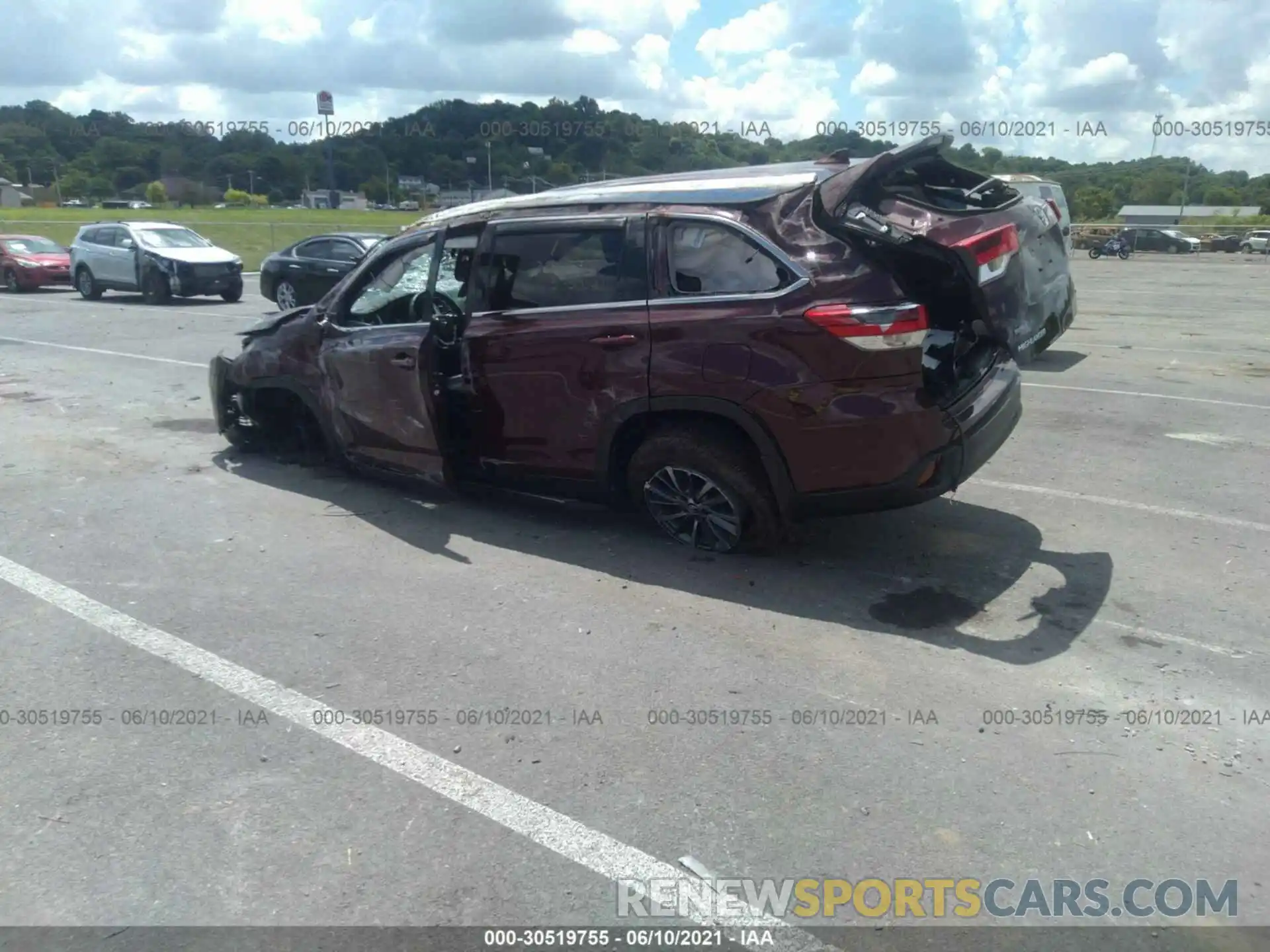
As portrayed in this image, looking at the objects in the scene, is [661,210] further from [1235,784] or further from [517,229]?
[1235,784]

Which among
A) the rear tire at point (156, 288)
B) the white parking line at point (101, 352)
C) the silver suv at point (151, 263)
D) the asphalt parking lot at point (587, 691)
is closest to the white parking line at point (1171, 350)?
the asphalt parking lot at point (587, 691)

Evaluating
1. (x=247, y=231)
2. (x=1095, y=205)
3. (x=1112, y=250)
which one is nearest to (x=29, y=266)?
(x=247, y=231)

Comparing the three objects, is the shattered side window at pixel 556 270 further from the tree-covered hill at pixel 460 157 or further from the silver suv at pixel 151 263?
the silver suv at pixel 151 263

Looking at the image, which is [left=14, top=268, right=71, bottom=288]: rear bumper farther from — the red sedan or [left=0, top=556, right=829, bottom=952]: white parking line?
[left=0, top=556, right=829, bottom=952]: white parking line

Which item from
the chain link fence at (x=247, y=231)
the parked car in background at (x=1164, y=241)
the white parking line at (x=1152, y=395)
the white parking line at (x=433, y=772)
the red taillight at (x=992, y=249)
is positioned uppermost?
the chain link fence at (x=247, y=231)

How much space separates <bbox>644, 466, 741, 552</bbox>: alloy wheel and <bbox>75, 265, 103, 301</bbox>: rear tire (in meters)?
19.3

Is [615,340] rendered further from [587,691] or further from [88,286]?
[88,286]

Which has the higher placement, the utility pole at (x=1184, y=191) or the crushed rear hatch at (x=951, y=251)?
the utility pole at (x=1184, y=191)

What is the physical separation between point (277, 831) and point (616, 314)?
10.3 ft

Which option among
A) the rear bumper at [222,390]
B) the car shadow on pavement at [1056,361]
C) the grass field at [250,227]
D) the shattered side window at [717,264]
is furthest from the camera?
the grass field at [250,227]

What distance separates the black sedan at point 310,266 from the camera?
1678 cm

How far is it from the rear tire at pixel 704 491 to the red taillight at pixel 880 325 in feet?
2.96

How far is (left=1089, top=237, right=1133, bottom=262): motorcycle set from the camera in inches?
1645

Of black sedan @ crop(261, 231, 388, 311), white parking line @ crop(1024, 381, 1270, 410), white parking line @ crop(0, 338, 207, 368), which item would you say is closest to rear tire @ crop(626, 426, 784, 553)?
white parking line @ crop(1024, 381, 1270, 410)
